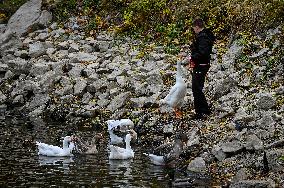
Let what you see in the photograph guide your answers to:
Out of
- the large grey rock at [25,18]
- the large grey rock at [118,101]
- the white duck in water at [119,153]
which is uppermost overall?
the large grey rock at [25,18]

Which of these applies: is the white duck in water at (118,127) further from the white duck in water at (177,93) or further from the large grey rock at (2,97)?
the large grey rock at (2,97)

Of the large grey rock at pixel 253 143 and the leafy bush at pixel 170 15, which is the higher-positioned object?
the leafy bush at pixel 170 15

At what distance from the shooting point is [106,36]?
75.9 ft

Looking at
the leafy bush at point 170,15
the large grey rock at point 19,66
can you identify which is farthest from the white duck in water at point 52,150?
the large grey rock at point 19,66

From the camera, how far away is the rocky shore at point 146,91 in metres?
12.1

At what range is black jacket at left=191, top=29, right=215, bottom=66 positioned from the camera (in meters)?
15.0

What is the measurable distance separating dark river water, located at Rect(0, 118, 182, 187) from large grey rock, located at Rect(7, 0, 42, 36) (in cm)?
1110

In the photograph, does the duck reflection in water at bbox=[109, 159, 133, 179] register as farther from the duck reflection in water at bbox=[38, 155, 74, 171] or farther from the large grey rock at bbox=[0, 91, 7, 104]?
the large grey rock at bbox=[0, 91, 7, 104]

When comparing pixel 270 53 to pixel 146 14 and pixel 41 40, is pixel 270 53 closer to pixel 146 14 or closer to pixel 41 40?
pixel 146 14

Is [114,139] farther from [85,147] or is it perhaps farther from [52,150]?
[52,150]

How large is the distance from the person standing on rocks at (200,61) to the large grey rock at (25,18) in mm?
12119

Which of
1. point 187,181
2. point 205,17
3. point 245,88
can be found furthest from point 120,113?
point 187,181

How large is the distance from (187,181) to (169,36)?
10575 mm

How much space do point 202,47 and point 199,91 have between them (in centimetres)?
100
